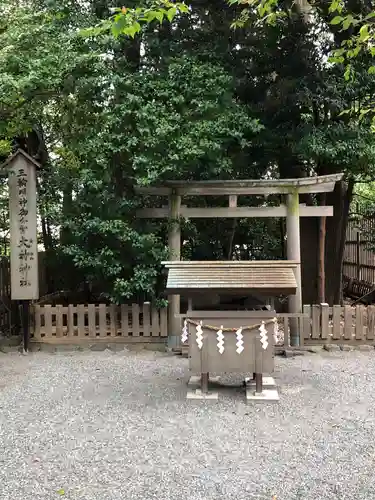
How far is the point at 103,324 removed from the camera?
8320 millimetres

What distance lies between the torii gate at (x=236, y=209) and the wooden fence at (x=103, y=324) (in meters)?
0.31

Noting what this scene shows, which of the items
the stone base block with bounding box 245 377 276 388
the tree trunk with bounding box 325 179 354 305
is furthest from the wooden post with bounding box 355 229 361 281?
the stone base block with bounding box 245 377 276 388

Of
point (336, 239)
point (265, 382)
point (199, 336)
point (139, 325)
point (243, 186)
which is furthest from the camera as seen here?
point (336, 239)

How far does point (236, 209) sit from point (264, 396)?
345 cm

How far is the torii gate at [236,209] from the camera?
320 inches

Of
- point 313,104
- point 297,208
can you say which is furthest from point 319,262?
point 313,104

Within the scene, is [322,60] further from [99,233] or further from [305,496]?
[305,496]

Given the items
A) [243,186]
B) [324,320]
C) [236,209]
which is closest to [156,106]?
[243,186]

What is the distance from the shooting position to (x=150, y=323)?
836 centimetres

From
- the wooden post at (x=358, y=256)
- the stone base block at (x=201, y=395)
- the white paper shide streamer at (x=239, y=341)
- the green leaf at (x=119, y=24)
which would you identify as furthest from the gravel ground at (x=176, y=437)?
the wooden post at (x=358, y=256)

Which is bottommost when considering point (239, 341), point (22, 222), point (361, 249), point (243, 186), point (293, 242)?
point (239, 341)

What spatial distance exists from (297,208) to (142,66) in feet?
12.1

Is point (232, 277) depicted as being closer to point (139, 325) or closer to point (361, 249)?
point (139, 325)

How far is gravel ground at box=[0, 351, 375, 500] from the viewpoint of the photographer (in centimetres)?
363
